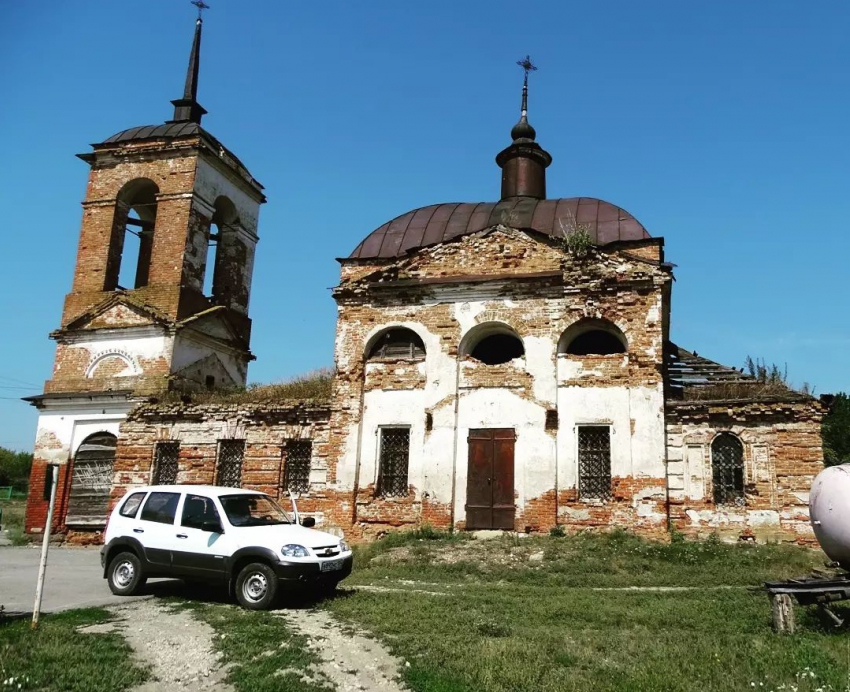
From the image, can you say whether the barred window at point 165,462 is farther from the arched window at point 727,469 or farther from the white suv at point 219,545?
the arched window at point 727,469

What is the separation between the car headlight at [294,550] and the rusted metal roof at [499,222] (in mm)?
10738

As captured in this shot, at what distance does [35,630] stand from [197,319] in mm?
14886

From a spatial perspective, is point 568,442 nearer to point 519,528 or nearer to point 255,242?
point 519,528

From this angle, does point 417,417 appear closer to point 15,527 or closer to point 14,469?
point 15,527

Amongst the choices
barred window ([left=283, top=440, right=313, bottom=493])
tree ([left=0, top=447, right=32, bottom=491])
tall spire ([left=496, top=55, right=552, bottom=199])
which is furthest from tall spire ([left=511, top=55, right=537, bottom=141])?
tree ([left=0, top=447, right=32, bottom=491])

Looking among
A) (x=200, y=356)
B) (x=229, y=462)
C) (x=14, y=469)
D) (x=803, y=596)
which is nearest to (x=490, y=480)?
(x=229, y=462)

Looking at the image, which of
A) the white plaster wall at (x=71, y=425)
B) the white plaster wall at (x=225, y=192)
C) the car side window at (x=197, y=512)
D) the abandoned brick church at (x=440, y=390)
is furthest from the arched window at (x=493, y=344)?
the white plaster wall at (x=225, y=192)

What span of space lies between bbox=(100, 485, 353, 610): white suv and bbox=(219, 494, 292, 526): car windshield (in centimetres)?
1

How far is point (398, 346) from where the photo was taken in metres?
18.4

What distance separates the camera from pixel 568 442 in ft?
54.0

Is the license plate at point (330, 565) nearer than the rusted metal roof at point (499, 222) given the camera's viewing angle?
Yes

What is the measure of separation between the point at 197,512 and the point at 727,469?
36.8 ft

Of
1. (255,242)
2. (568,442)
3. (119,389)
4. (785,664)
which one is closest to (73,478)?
(119,389)

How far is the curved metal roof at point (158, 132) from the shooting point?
22.5 m
